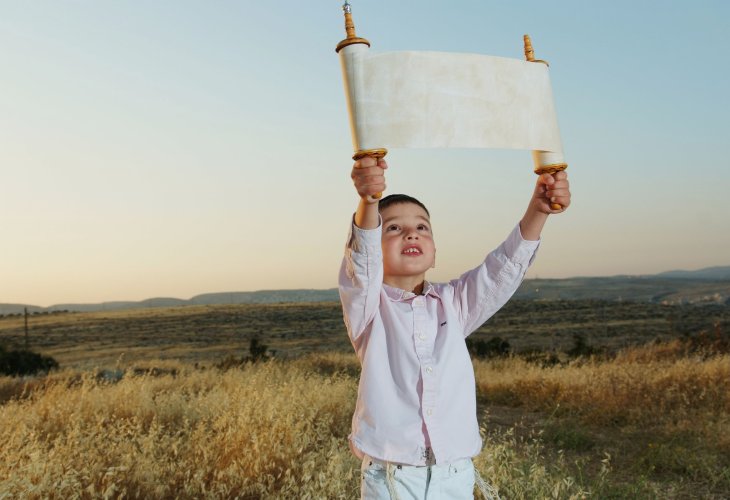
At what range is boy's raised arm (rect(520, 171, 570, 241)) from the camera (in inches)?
96.9

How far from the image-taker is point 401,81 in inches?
83.7

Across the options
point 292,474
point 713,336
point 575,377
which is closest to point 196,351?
point 713,336

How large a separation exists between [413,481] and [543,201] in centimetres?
111

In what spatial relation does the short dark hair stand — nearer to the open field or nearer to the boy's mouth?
the boy's mouth

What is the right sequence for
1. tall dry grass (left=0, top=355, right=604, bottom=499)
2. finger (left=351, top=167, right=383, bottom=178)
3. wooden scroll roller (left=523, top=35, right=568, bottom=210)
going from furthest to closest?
tall dry grass (left=0, top=355, right=604, bottom=499)
wooden scroll roller (left=523, top=35, right=568, bottom=210)
finger (left=351, top=167, right=383, bottom=178)

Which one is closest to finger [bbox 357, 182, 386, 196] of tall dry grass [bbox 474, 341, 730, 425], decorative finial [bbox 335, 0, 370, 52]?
decorative finial [bbox 335, 0, 370, 52]

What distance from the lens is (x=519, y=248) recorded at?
2602mm

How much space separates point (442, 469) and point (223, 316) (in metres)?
64.9

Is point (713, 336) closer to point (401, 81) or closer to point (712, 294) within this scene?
point (401, 81)

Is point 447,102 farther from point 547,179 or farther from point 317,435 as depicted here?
point 317,435

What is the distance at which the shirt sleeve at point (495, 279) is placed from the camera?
8.59 feet

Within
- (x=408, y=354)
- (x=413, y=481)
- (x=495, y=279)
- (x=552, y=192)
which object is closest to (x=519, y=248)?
(x=495, y=279)

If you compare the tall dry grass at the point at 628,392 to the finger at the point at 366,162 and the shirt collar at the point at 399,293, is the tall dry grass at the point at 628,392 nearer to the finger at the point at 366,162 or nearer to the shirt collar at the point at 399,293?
the shirt collar at the point at 399,293

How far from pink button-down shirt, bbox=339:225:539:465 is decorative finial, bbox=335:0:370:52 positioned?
23.5 inches
